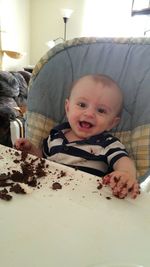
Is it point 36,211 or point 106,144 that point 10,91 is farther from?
point 36,211

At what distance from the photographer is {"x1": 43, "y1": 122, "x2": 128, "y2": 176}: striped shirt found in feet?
2.82

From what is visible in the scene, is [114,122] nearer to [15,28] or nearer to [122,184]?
[122,184]

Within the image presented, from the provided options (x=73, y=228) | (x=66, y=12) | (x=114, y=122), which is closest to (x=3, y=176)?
(x=73, y=228)

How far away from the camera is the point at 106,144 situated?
2.89 feet

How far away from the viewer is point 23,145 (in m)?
0.94

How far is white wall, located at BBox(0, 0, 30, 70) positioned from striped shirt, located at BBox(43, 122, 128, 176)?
339 centimetres

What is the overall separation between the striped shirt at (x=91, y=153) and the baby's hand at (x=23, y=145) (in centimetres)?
9

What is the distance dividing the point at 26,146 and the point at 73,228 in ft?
1.75

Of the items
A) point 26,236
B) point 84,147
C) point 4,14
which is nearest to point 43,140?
point 84,147

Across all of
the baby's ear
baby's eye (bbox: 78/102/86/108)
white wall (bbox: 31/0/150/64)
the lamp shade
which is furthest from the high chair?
the lamp shade

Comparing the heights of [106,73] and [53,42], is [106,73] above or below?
above

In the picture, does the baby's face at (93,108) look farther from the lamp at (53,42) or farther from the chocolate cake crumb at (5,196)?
the lamp at (53,42)

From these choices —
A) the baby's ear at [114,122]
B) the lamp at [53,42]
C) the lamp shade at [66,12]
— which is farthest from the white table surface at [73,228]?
the lamp at [53,42]

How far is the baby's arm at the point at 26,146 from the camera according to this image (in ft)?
3.07
